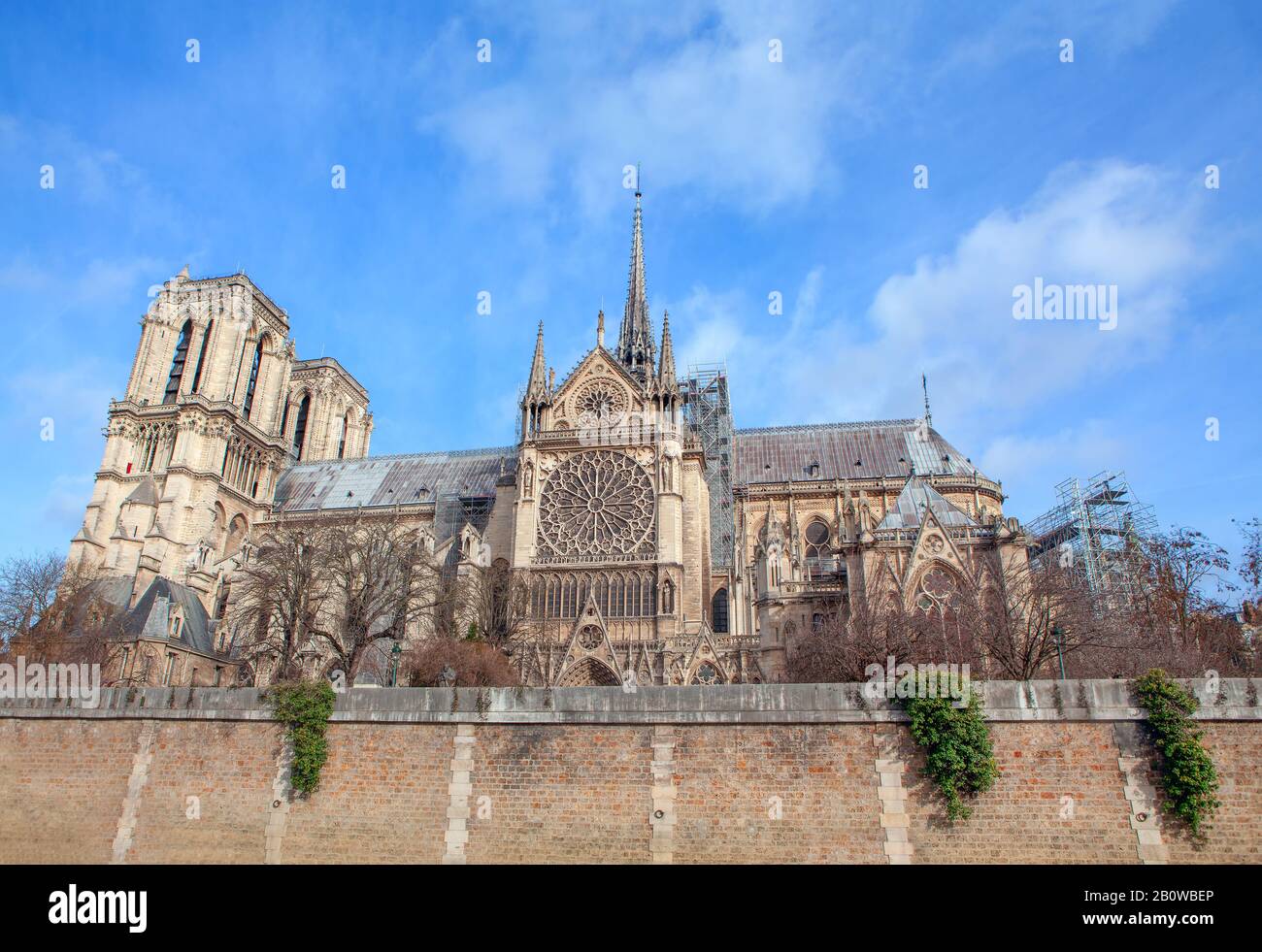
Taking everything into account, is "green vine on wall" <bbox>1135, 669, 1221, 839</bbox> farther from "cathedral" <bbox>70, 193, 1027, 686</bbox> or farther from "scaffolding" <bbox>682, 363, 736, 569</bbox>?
"scaffolding" <bbox>682, 363, 736, 569</bbox>

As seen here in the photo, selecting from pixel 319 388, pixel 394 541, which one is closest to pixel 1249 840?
pixel 394 541

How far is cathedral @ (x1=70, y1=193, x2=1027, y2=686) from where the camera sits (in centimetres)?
3241

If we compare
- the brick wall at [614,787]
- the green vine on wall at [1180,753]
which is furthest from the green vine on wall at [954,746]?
the green vine on wall at [1180,753]

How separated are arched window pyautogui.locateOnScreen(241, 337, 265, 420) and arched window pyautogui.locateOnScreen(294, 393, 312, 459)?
8.01m

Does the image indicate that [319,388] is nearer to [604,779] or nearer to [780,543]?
[780,543]

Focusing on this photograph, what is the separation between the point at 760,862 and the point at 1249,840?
718 cm

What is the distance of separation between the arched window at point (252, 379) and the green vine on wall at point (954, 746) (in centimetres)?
5042

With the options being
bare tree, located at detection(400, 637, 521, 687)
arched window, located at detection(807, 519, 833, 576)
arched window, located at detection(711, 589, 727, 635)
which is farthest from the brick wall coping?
arched window, located at detection(807, 519, 833, 576)

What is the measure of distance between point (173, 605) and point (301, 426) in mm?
31003

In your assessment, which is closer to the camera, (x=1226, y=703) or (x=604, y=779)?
(x=1226, y=703)

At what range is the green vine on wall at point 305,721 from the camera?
15.2 m

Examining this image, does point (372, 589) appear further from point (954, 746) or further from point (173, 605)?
point (954, 746)

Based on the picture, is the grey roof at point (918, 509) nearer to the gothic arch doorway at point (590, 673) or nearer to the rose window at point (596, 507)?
the rose window at point (596, 507)
